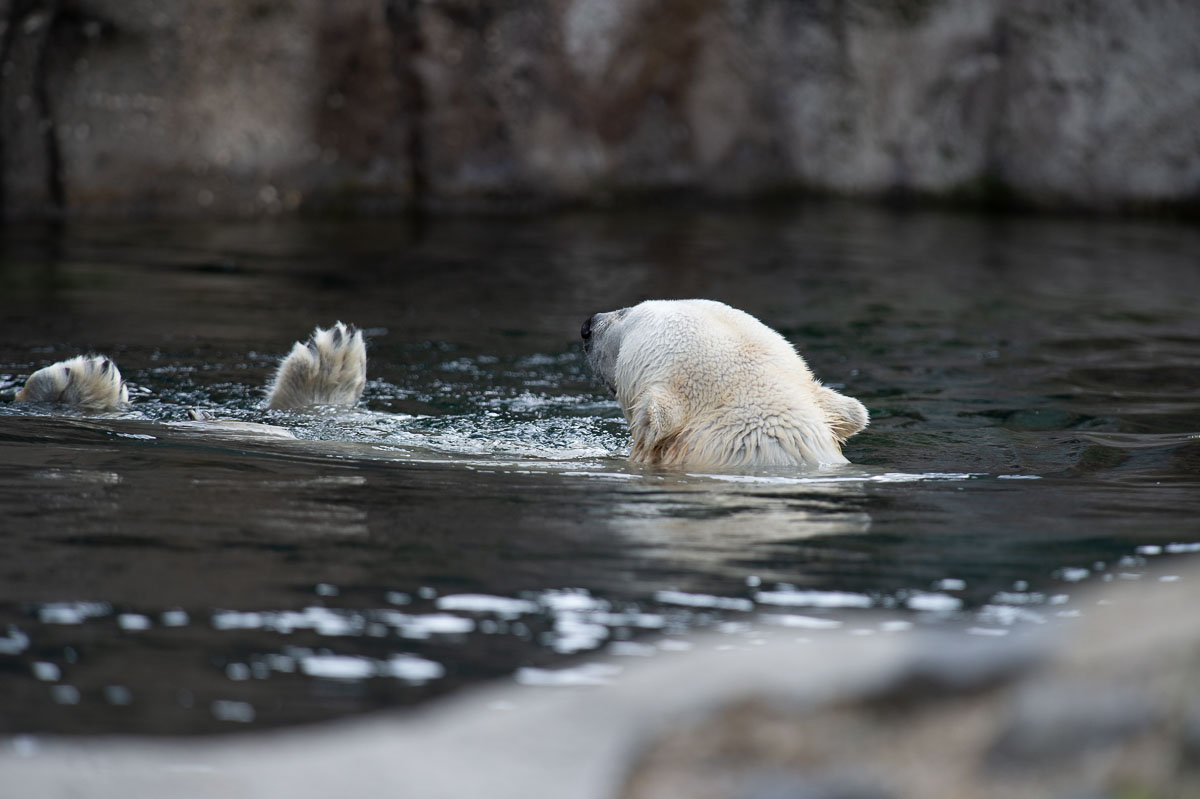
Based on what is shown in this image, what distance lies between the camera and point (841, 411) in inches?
167

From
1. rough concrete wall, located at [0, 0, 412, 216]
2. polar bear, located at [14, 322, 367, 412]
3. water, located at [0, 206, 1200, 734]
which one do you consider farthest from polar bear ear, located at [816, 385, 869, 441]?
rough concrete wall, located at [0, 0, 412, 216]

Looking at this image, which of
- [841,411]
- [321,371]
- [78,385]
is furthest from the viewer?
[321,371]

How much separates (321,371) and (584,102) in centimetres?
846

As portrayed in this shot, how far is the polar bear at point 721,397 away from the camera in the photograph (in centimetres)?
403

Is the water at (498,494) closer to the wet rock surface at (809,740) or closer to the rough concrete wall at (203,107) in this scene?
the wet rock surface at (809,740)

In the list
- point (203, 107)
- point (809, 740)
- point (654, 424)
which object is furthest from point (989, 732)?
point (203, 107)

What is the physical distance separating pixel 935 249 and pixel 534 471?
7.17 m

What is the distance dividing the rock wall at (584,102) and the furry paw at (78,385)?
6.82 metres

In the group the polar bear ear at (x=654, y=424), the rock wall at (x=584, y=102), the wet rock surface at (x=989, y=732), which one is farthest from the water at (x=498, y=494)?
the rock wall at (x=584, y=102)

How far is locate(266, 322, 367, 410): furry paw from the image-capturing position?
5.04 metres

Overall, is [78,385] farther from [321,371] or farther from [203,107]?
[203,107]

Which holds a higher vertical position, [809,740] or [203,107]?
[203,107]

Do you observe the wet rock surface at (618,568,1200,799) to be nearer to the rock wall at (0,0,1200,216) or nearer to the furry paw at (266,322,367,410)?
the furry paw at (266,322,367,410)

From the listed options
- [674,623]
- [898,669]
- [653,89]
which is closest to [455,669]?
[674,623]
